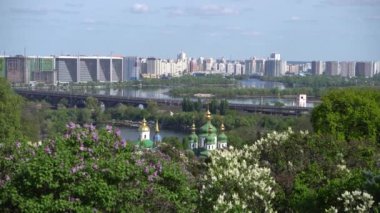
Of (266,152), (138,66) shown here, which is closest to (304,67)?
(138,66)

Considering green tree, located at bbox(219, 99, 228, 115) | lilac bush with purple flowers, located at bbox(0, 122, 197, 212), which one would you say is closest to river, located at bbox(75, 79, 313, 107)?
green tree, located at bbox(219, 99, 228, 115)

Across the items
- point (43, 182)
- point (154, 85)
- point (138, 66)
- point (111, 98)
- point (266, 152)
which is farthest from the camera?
point (138, 66)

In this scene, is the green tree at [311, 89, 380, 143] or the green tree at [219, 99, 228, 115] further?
the green tree at [219, 99, 228, 115]

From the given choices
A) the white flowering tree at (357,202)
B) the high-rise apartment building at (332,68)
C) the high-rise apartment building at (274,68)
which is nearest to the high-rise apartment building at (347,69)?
the high-rise apartment building at (332,68)

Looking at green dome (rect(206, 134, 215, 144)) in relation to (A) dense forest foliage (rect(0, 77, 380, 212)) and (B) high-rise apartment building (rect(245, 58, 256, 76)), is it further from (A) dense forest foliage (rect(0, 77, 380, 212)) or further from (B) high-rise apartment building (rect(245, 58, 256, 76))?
(B) high-rise apartment building (rect(245, 58, 256, 76))

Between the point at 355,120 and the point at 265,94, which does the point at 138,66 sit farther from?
the point at 355,120

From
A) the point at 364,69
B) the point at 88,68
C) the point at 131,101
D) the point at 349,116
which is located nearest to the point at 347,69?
the point at 364,69

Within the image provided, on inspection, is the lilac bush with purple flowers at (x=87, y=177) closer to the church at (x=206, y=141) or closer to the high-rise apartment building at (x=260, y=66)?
the church at (x=206, y=141)

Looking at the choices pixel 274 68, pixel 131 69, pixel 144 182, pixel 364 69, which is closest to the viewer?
pixel 144 182

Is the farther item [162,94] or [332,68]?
[332,68]

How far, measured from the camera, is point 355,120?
26.8 feet

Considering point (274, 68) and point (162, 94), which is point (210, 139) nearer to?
point (162, 94)

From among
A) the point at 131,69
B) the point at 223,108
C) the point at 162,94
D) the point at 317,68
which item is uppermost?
the point at 317,68

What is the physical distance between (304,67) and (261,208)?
283ft
